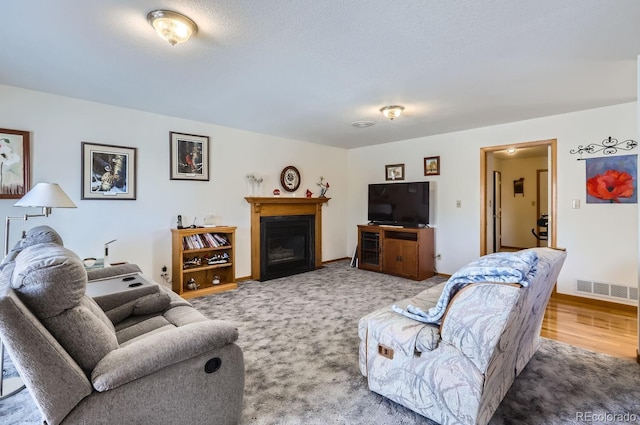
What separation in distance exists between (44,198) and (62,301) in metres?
1.94

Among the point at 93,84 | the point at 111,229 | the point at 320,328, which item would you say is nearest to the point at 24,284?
the point at 320,328

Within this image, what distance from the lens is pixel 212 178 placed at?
450 centimetres

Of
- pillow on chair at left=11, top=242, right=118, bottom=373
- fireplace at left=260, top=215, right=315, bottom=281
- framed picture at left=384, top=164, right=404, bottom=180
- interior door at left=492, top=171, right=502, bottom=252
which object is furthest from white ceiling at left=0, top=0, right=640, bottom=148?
interior door at left=492, top=171, right=502, bottom=252

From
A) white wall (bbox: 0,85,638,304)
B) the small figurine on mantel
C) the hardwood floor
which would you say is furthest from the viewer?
the small figurine on mantel

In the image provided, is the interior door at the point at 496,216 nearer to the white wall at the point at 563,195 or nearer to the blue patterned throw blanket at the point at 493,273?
the white wall at the point at 563,195

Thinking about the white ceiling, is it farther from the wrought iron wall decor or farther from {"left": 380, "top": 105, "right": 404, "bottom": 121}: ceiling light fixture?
the wrought iron wall decor

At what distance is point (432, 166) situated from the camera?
5.20 metres

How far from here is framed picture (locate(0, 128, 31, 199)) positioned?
2990 millimetres

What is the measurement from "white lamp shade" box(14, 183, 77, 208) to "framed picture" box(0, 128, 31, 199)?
73cm

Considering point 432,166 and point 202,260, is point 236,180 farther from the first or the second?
point 432,166

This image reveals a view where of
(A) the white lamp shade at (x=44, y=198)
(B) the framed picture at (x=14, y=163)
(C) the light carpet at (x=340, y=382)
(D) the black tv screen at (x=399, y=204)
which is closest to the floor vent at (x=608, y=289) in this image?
(C) the light carpet at (x=340, y=382)

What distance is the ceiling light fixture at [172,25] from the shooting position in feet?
5.99

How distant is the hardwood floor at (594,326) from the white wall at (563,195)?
31cm

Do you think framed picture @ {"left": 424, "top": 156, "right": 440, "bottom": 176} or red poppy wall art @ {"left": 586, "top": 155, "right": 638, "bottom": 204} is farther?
framed picture @ {"left": 424, "top": 156, "right": 440, "bottom": 176}
